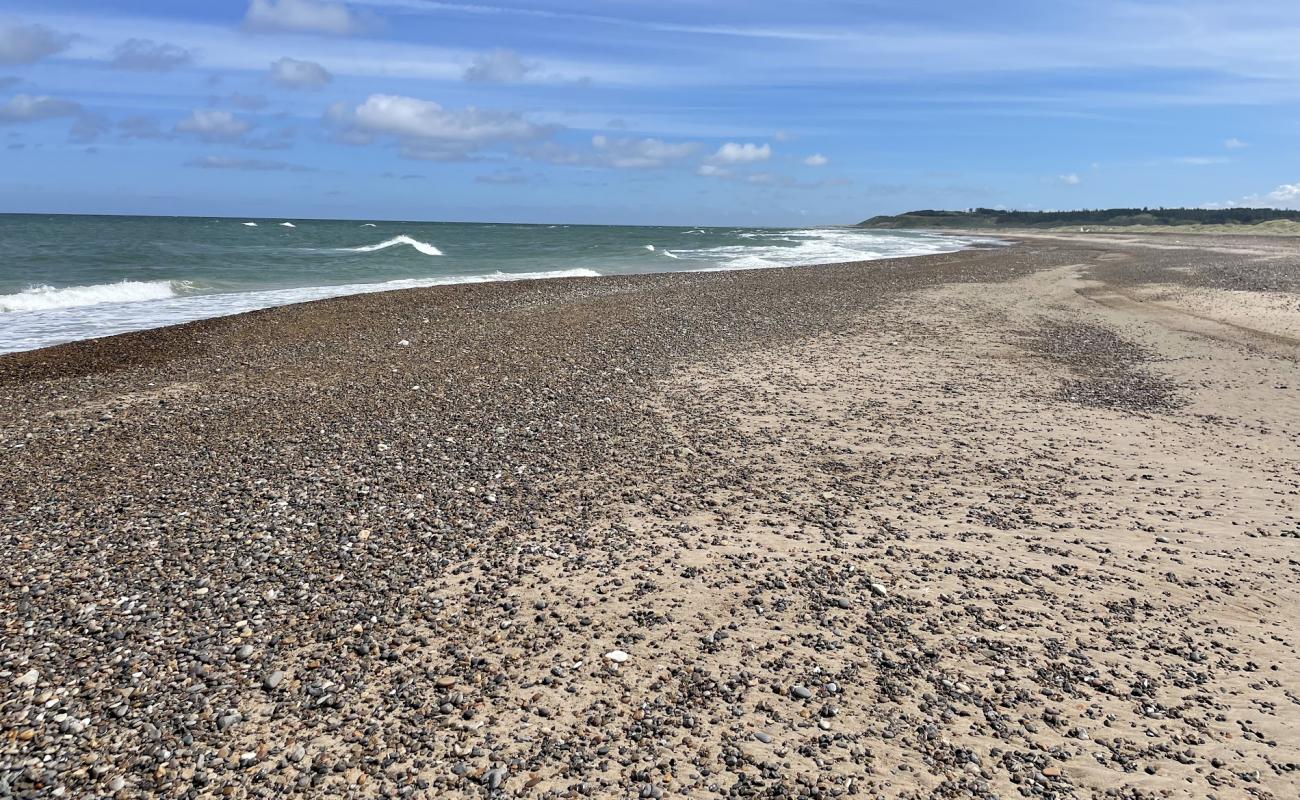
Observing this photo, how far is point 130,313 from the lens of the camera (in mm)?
18297

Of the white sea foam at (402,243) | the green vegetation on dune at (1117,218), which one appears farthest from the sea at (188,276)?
the green vegetation on dune at (1117,218)

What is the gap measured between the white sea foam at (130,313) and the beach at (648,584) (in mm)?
4691

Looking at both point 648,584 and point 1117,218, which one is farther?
point 1117,218

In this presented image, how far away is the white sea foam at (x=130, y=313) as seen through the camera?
14.9 m

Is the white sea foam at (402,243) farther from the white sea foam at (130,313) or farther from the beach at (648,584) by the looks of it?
the beach at (648,584)

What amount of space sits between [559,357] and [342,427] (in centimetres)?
422

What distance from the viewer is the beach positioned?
3.57 meters

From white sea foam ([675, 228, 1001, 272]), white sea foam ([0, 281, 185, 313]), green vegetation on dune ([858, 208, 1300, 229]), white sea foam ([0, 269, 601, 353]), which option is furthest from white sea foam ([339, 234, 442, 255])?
green vegetation on dune ([858, 208, 1300, 229])

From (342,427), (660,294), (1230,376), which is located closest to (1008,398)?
(1230,376)

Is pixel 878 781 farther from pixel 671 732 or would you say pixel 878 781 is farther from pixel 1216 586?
pixel 1216 586

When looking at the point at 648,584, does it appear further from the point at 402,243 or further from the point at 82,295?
the point at 402,243

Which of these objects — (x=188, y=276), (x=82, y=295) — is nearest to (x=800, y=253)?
(x=188, y=276)

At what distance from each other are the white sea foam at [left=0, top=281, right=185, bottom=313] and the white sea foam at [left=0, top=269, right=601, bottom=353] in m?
0.21

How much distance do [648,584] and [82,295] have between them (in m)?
21.5
